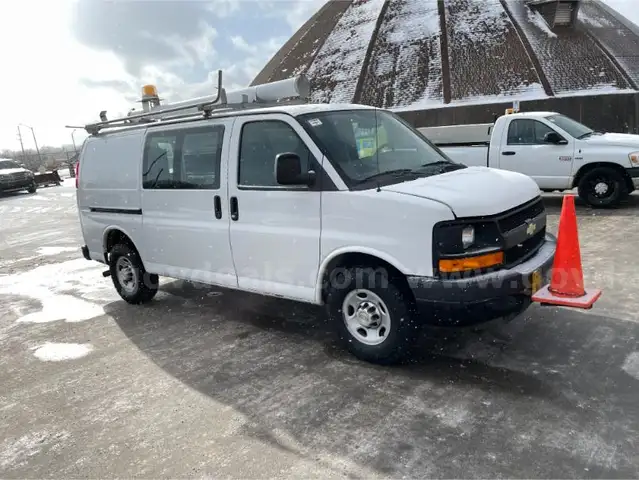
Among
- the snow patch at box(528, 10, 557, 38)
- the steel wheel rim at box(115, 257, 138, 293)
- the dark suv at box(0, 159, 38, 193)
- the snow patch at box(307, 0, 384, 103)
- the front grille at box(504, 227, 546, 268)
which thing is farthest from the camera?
the snow patch at box(307, 0, 384, 103)

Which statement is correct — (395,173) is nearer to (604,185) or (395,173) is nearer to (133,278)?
(133,278)

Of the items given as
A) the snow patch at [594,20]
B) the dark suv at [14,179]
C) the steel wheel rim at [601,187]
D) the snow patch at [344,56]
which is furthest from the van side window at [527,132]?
Result: the dark suv at [14,179]

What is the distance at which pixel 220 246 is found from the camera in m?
4.64

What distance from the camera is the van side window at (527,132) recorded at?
968 cm

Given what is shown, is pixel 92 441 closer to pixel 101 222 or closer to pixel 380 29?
pixel 101 222

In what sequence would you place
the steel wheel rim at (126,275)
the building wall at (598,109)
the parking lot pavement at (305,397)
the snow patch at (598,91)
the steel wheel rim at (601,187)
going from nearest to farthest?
the parking lot pavement at (305,397)
the steel wheel rim at (126,275)
the steel wheel rim at (601,187)
the building wall at (598,109)
the snow patch at (598,91)

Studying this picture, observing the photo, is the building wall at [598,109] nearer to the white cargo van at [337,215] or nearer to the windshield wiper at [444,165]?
the windshield wiper at [444,165]

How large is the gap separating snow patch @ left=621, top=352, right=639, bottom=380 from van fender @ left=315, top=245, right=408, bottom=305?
172 cm

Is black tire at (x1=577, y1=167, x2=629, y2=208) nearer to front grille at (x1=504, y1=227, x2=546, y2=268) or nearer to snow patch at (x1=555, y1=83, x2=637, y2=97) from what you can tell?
front grille at (x1=504, y1=227, x2=546, y2=268)

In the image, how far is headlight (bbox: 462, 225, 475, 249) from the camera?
3363mm

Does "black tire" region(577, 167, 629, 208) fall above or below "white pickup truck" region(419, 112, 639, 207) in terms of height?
below

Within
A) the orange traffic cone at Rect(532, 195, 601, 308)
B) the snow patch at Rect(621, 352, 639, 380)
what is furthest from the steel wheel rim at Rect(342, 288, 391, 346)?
the snow patch at Rect(621, 352, 639, 380)

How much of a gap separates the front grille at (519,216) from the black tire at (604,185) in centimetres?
608

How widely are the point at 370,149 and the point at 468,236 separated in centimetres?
119
